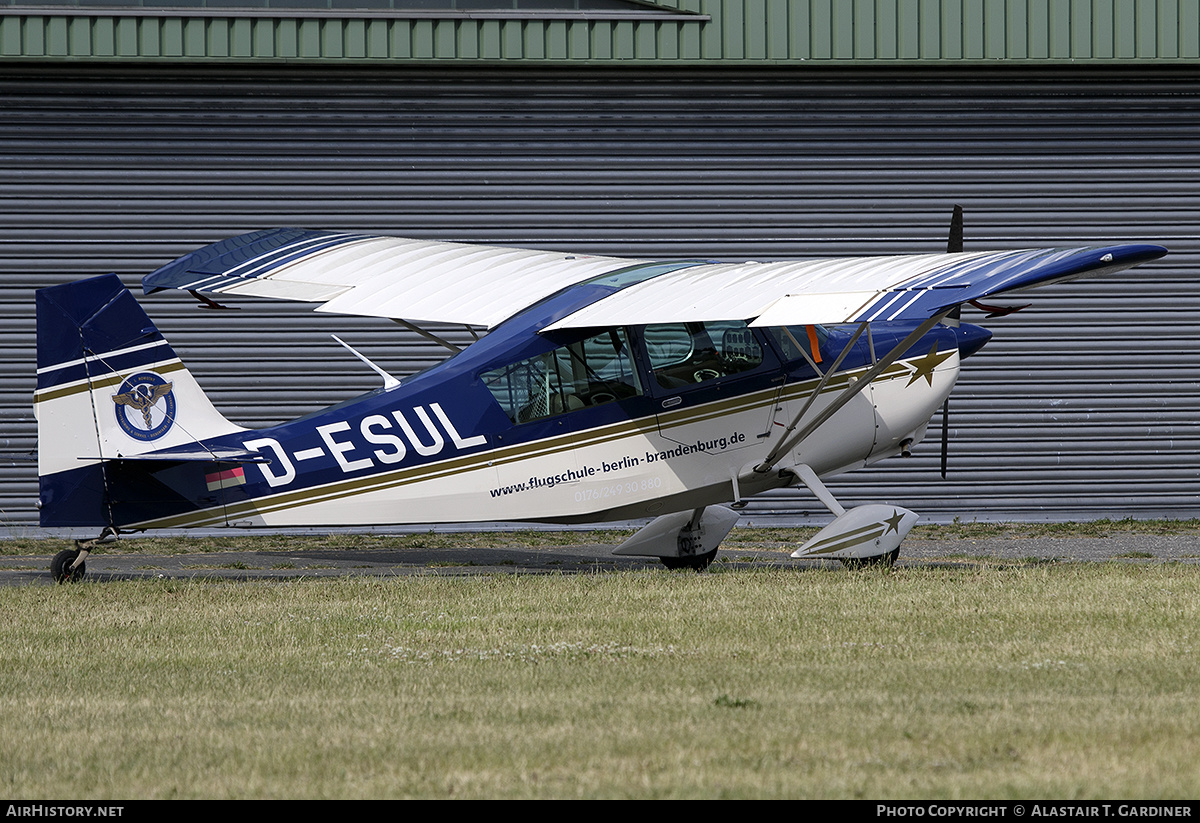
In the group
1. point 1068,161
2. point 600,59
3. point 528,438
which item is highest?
point 600,59

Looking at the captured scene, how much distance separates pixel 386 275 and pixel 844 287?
3.76m

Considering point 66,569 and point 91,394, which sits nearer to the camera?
point 91,394

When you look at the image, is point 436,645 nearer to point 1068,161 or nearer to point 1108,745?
point 1108,745

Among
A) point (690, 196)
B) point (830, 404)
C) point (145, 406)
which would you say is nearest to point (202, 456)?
point (145, 406)

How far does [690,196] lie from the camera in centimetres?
1391

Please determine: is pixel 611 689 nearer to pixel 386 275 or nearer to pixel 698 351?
pixel 698 351

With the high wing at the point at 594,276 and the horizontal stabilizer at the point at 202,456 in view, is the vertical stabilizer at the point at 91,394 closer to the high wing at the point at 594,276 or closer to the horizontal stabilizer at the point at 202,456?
the horizontal stabilizer at the point at 202,456

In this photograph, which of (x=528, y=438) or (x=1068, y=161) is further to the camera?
(x=1068, y=161)

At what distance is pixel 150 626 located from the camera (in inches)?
285

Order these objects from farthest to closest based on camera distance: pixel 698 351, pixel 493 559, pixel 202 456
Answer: pixel 493 559 < pixel 698 351 < pixel 202 456

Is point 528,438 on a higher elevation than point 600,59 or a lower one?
lower

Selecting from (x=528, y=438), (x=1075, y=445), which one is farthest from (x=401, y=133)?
(x=1075, y=445)

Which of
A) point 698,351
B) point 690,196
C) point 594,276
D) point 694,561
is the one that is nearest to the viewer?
point 698,351

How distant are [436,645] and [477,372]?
2946 millimetres
